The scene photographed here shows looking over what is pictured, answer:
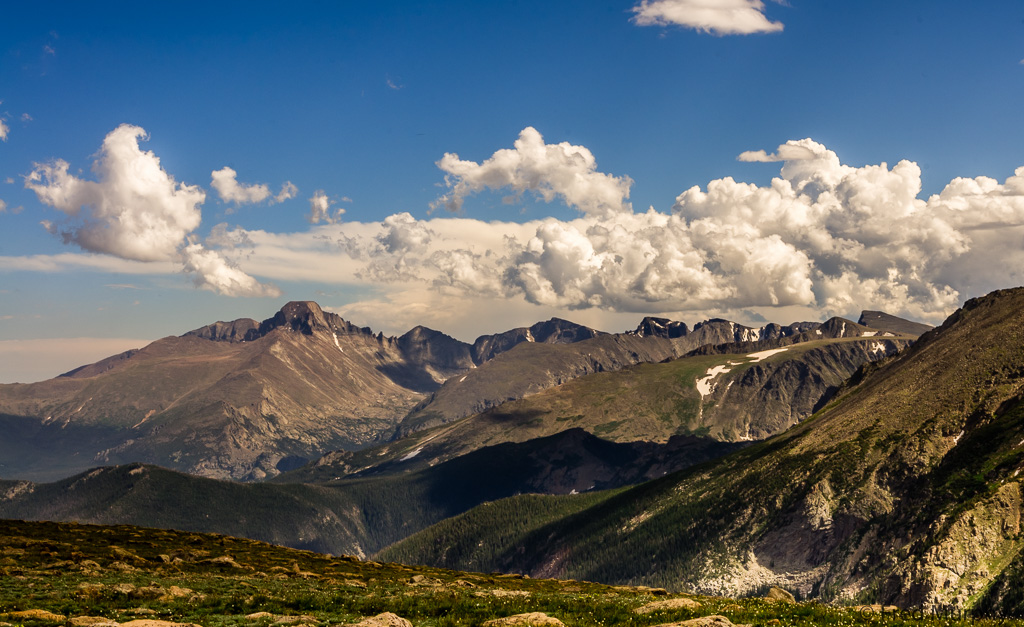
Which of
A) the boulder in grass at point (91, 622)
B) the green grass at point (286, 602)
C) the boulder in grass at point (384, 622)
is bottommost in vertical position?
the green grass at point (286, 602)

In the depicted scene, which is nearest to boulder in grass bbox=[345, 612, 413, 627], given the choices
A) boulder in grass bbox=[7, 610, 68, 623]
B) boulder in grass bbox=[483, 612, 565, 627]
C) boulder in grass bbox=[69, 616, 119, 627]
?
boulder in grass bbox=[483, 612, 565, 627]

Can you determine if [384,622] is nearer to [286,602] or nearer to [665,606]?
[286,602]

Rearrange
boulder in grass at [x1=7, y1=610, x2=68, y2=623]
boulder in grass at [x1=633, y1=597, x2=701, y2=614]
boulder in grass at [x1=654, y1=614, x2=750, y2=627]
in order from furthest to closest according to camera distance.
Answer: boulder in grass at [x1=633, y1=597, x2=701, y2=614] → boulder in grass at [x1=7, y1=610, x2=68, y2=623] → boulder in grass at [x1=654, y1=614, x2=750, y2=627]

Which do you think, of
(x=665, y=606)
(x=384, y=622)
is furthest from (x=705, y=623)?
(x=384, y=622)

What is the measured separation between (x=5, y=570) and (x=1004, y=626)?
263ft

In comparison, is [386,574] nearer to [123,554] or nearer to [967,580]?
[123,554]

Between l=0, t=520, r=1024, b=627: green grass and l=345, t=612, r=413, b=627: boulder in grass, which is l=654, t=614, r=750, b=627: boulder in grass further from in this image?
l=345, t=612, r=413, b=627: boulder in grass

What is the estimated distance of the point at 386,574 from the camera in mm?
94938

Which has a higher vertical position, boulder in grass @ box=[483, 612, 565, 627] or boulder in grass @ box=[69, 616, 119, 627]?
boulder in grass @ box=[69, 616, 119, 627]

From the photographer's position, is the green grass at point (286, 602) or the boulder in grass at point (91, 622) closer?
the boulder in grass at point (91, 622)

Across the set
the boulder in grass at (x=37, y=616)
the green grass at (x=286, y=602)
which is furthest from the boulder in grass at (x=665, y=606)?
the boulder in grass at (x=37, y=616)

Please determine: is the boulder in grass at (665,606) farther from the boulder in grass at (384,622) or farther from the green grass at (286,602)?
the boulder in grass at (384,622)

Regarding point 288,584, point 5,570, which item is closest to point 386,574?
point 288,584

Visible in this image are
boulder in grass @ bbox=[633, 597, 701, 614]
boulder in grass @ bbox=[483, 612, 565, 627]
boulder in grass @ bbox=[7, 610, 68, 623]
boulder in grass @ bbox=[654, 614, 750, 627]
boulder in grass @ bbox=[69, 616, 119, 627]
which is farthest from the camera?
boulder in grass @ bbox=[633, 597, 701, 614]
